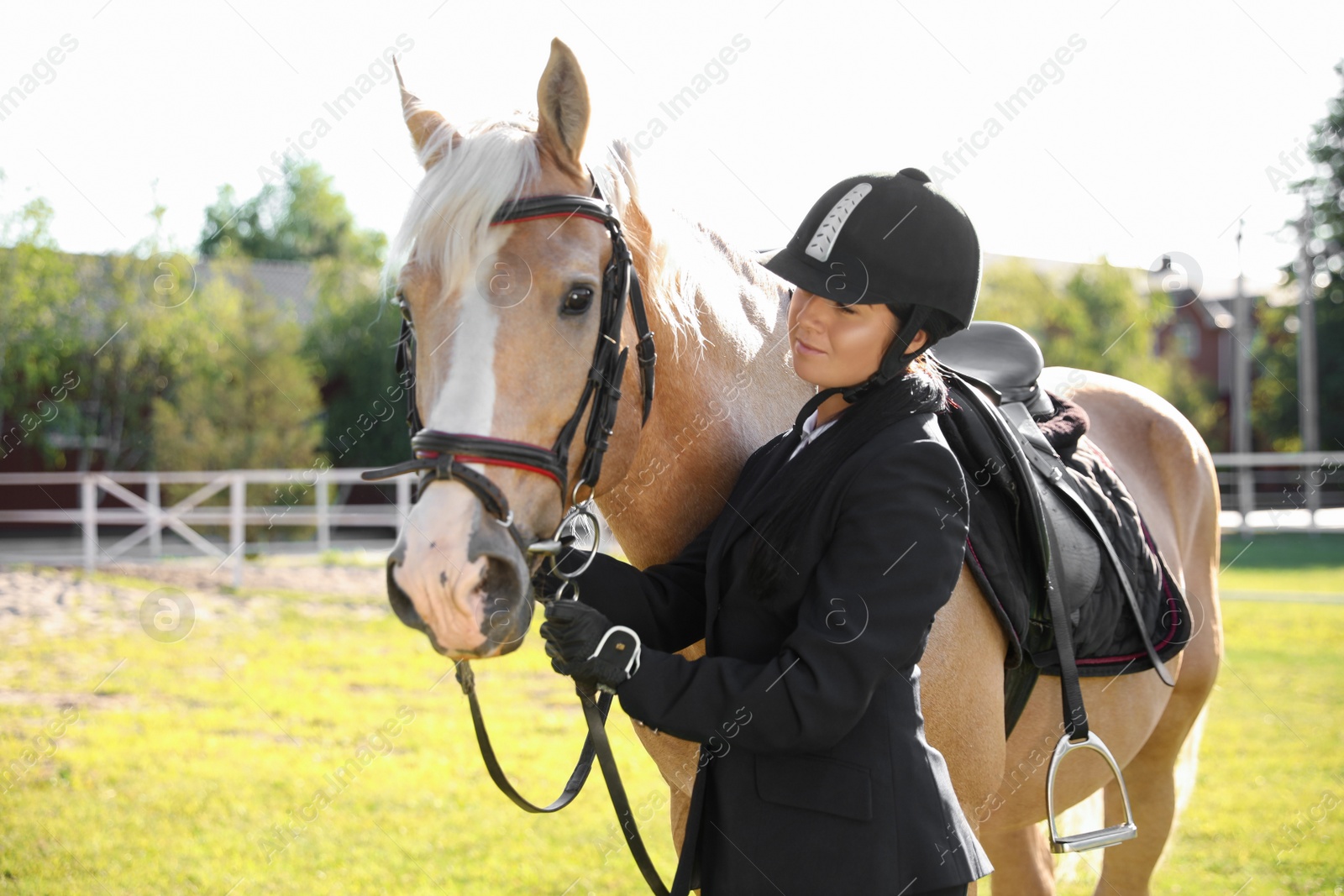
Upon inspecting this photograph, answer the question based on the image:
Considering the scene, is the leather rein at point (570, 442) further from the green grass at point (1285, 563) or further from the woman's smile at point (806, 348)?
the green grass at point (1285, 563)

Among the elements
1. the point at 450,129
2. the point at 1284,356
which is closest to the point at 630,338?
the point at 450,129

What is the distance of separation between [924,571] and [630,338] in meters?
0.68

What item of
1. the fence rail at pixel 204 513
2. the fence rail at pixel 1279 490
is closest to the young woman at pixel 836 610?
the fence rail at pixel 204 513

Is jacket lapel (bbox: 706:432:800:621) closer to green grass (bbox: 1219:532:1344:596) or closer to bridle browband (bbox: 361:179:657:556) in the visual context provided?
bridle browband (bbox: 361:179:657:556)

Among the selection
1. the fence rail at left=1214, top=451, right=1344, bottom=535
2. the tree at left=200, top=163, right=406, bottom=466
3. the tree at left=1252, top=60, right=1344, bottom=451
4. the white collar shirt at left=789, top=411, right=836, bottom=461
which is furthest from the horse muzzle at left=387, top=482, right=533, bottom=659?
the tree at left=1252, top=60, right=1344, bottom=451

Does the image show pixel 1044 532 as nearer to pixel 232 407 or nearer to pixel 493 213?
pixel 493 213

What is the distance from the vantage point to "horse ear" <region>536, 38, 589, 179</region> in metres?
1.70

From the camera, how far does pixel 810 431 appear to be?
1.85 meters

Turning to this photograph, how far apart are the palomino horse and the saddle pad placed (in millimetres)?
78

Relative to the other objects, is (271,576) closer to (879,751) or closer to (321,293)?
(879,751)

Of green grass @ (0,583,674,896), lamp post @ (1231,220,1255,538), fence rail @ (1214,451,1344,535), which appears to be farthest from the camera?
lamp post @ (1231,220,1255,538)

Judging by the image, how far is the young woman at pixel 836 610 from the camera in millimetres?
1474

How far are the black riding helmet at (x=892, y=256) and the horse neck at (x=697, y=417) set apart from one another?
0.88ft

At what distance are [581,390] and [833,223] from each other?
560 millimetres
